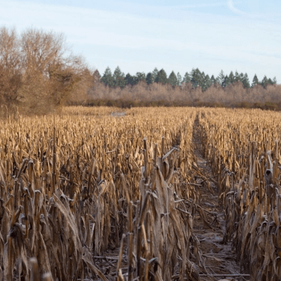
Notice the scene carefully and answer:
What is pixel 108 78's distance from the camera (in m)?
99.6

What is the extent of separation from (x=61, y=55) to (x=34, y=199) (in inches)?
1336

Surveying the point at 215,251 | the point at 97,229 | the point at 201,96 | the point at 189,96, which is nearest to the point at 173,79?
the point at 189,96

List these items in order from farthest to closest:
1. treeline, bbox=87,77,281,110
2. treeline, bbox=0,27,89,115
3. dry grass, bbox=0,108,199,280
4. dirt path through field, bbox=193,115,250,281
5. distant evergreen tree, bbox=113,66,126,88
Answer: distant evergreen tree, bbox=113,66,126,88 < treeline, bbox=87,77,281,110 < treeline, bbox=0,27,89,115 < dirt path through field, bbox=193,115,250,281 < dry grass, bbox=0,108,199,280

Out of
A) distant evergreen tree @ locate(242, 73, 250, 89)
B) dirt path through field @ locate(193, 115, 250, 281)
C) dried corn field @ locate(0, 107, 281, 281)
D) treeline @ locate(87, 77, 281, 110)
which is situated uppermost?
distant evergreen tree @ locate(242, 73, 250, 89)

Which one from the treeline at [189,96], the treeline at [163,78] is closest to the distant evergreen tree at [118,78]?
the treeline at [163,78]

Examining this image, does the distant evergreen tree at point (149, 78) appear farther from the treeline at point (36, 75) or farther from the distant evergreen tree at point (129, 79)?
the treeline at point (36, 75)

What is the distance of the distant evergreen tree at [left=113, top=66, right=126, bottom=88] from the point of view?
323 feet

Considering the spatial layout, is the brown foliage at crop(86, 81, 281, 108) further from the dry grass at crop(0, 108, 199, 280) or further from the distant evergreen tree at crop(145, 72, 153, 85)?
the dry grass at crop(0, 108, 199, 280)

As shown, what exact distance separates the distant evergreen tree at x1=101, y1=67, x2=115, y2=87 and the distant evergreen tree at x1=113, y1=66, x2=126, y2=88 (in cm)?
111

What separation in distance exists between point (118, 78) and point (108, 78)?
281cm

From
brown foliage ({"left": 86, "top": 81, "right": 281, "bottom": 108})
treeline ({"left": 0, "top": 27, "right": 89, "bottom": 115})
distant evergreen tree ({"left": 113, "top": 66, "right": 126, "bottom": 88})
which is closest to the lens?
treeline ({"left": 0, "top": 27, "right": 89, "bottom": 115})

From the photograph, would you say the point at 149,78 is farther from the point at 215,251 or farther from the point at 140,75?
the point at 215,251

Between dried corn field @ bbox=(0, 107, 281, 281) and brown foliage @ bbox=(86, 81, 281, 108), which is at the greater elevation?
brown foliage @ bbox=(86, 81, 281, 108)

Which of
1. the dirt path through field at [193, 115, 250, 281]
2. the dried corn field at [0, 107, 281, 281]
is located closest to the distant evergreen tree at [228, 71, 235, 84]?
the dirt path through field at [193, 115, 250, 281]
